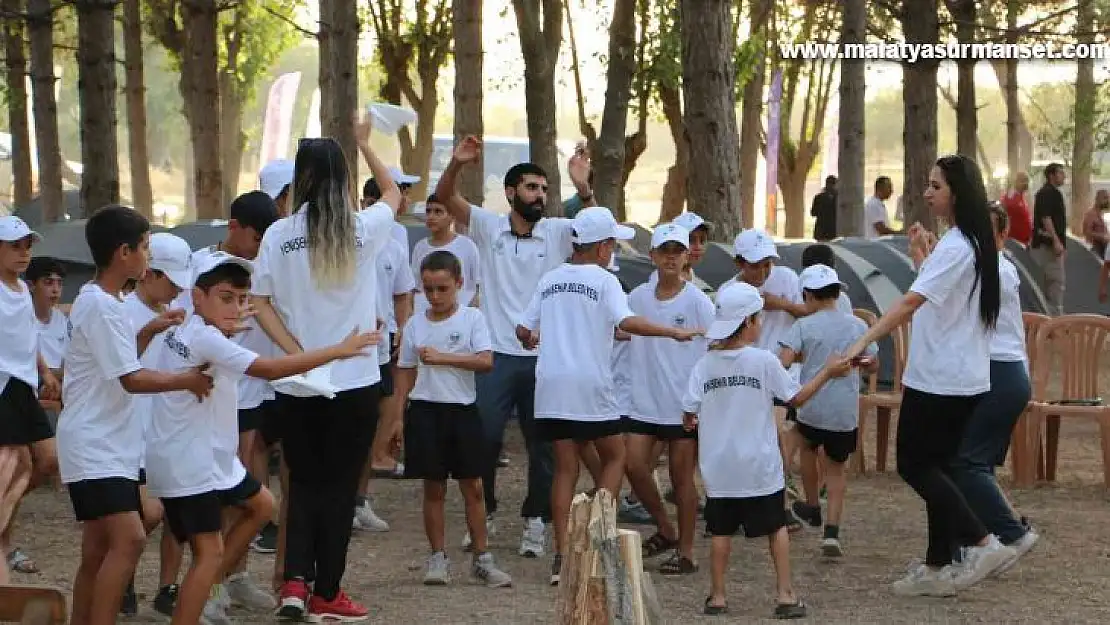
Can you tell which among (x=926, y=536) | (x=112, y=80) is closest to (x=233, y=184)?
(x=112, y=80)

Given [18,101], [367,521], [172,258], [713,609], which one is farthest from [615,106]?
[172,258]

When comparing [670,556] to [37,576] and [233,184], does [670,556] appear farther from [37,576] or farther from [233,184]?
[233,184]

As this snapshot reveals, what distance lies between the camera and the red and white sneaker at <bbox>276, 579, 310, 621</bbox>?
7.48 meters

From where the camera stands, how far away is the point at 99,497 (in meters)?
6.40

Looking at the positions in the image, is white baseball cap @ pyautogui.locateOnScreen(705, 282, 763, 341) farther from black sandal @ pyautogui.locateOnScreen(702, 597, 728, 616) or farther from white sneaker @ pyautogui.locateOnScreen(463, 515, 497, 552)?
white sneaker @ pyautogui.locateOnScreen(463, 515, 497, 552)

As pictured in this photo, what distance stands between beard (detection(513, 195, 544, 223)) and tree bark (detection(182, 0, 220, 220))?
35.6ft

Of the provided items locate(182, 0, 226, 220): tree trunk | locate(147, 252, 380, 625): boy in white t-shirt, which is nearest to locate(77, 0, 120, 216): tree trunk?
locate(182, 0, 226, 220): tree trunk

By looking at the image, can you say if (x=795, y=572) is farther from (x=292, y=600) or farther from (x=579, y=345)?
(x=292, y=600)

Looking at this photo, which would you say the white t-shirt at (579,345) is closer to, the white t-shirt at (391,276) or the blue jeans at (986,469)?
the blue jeans at (986,469)

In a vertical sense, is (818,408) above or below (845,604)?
above

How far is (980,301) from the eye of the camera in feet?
26.9

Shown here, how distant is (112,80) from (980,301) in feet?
31.9

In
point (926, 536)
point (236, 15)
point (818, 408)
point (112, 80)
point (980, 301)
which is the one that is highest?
point (236, 15)

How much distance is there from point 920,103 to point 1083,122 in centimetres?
1557
